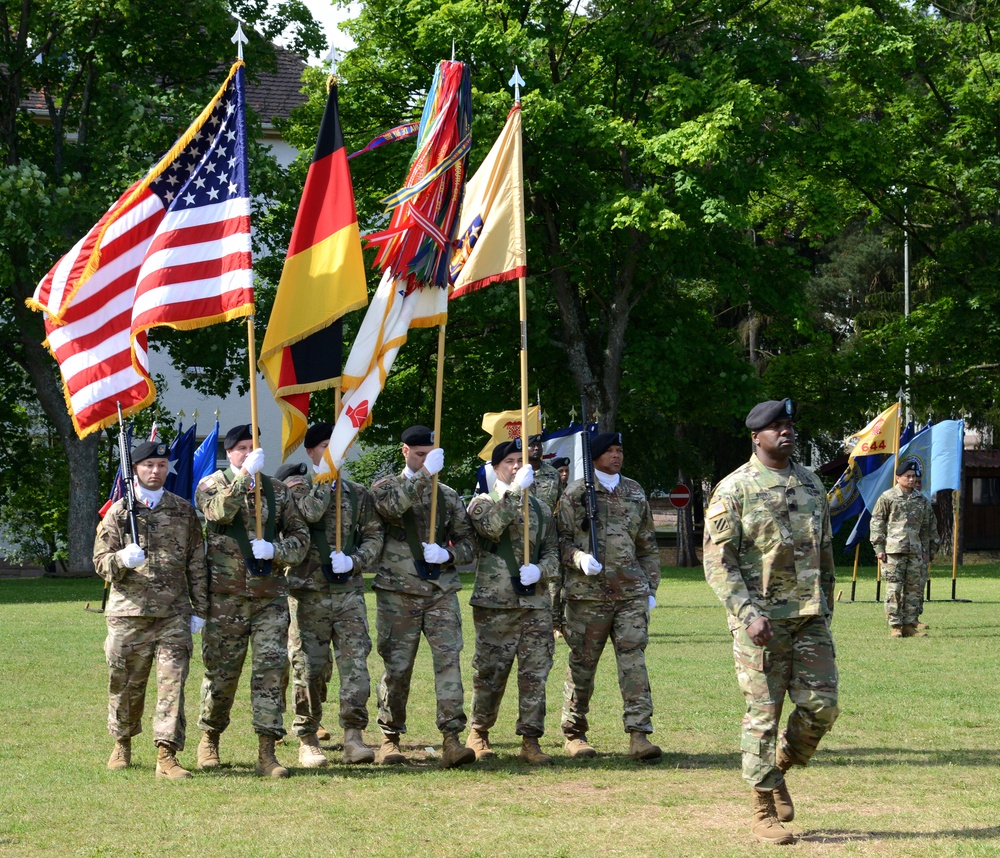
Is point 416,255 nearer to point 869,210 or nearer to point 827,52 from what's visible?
point 827,52

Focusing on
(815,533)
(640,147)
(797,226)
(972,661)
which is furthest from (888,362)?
(815,533)

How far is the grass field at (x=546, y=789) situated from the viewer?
752cm

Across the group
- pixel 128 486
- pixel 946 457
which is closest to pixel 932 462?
pixel 946 457

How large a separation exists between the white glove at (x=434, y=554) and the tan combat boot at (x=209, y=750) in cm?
188

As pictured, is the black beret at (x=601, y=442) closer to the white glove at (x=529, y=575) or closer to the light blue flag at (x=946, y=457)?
the white glove at (x=529, y=575)

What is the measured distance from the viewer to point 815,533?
7852 millimetres

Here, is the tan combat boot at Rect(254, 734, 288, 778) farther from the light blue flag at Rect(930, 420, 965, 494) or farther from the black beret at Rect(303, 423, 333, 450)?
the light blue flag at Rect(930, 420, 965, 494)

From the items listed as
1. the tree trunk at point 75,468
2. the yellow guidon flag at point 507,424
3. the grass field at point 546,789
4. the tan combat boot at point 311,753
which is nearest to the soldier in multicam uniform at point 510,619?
the grass field at point 546,789

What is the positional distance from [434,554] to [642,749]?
1966 millimetres

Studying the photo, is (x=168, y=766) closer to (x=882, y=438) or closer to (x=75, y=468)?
(x=882, y=438)

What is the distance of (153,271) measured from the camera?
33.7 ft

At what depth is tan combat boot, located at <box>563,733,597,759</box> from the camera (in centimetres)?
1012

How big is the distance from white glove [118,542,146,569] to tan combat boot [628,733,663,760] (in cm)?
357

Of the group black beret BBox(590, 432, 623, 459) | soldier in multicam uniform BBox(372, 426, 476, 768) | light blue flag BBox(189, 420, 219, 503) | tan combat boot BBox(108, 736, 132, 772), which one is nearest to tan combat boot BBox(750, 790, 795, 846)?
soldier in multicam uniform BBox(372, 426, 476, 768)
